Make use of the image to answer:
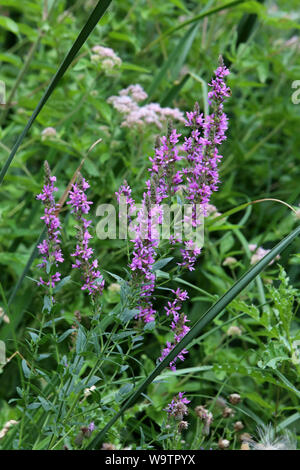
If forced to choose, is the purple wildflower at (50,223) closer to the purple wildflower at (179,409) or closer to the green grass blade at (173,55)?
the purple wildflower at (179,409)

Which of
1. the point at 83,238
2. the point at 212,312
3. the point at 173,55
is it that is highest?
the point at 173,55

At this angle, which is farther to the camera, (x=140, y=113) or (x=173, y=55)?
(x=173, y=55)

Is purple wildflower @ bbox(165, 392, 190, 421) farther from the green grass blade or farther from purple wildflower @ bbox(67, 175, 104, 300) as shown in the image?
the green grass blade

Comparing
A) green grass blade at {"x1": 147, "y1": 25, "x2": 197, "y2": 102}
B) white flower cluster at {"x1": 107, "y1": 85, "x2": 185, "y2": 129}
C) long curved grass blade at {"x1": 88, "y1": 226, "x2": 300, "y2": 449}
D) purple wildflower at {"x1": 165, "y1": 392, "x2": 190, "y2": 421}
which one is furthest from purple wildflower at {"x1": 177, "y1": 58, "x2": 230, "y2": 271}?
green grass blade at {"x1": 147, "y1": 25, "x2": 197, "y2": 102}

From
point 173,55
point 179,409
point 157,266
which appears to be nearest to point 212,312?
Result: point 157,266

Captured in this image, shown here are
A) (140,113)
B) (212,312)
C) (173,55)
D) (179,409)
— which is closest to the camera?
(212,312)

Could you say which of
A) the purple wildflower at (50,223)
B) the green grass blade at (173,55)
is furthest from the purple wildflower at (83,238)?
the green grass blade at (173,55)

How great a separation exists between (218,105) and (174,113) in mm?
754

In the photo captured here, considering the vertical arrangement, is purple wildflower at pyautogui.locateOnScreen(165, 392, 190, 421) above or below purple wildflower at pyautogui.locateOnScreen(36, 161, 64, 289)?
below

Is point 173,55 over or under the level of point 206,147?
over

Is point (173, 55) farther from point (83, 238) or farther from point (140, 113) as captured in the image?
point (83, 238)

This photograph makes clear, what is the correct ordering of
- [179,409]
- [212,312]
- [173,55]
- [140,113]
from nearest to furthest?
[212,312] → [179,409] → [140,113] → [173,55]
